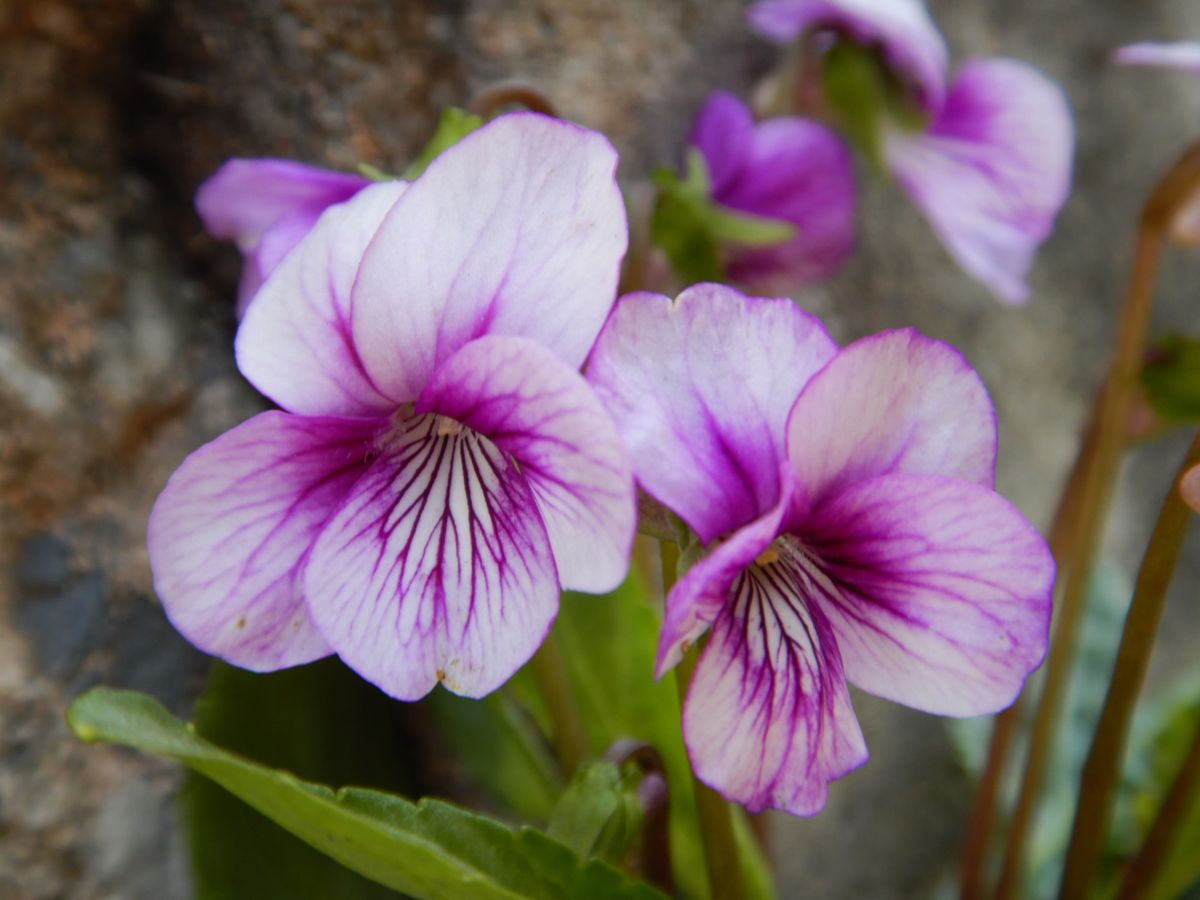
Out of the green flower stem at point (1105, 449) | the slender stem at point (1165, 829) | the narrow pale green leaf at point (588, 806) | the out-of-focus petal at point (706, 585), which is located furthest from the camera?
the green flower stem at point (1105, 449)

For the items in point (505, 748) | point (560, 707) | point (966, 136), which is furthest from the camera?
point (966, 136)

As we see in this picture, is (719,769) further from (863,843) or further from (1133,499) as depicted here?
(1133,499)

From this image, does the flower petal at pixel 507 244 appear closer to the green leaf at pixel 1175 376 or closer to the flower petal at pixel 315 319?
the flower petal at pixel 315 319

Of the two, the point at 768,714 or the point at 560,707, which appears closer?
the point at 768,714

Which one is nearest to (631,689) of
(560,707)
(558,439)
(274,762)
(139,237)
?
(560,707)

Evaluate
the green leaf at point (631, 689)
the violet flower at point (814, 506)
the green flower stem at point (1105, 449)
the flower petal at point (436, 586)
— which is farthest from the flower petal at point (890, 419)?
the green flower stem at point (1105, 449)

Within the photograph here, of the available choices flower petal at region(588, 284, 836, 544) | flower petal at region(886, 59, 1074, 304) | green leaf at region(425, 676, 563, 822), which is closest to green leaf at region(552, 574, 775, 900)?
green leaf at region(425, 676, 563, 822)

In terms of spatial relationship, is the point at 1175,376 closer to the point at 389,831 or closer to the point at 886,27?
the point at 886,27
